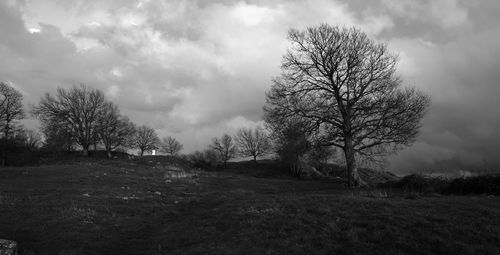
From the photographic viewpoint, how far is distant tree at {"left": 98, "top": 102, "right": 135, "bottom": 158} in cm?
8019

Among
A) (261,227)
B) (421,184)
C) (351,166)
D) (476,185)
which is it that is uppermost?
(351,166)

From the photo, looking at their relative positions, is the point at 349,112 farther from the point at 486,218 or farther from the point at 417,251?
the point at 417,251

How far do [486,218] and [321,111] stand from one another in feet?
68.8

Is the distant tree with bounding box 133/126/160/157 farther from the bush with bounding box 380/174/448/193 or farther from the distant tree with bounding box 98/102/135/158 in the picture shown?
the bush with bounding box 380/174/448/193

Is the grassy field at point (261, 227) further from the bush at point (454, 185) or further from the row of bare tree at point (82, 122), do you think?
the row of bare tree at point (82, 122)

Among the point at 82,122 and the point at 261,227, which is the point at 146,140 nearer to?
the point at 82,122

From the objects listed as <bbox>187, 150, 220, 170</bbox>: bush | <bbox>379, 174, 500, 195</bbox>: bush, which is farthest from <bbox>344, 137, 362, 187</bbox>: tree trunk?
<bbox>187, 150, 220, 170</bbox>: bush

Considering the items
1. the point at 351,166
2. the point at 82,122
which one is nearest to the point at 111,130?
the point at 82,122

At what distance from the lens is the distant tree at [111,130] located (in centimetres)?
8019

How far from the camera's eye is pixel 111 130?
Answer: 266 feet

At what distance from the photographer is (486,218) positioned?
14555mm

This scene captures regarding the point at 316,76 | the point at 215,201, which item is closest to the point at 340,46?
the point at 316,76

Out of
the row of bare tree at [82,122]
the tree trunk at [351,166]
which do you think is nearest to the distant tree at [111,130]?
the row of bare tree at [82,122]

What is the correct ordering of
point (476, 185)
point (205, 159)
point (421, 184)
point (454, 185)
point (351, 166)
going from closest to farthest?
point (476, 185)
point (454, 185)
point (421, 184)
point (351, 166)
point (205, 159)
